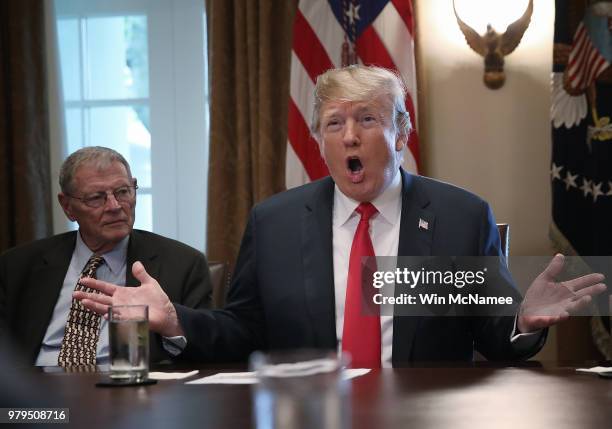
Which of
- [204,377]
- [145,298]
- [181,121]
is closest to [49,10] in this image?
[181,121]

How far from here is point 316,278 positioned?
2.43 metres

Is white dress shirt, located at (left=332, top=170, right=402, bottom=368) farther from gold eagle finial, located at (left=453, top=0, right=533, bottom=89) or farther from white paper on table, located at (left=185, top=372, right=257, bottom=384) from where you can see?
gold eagle finial, located at (left=453, top=0, right=533, bottom=89)

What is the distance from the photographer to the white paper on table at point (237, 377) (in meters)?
1.67

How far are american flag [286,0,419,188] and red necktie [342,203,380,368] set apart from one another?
1647 millimetres

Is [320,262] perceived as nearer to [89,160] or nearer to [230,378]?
[230,378]

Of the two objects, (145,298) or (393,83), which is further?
(393,83)

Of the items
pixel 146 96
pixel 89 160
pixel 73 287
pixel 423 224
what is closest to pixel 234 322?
pixel 423 224

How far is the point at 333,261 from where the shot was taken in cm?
246

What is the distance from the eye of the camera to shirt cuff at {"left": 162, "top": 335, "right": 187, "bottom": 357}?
2.14 m

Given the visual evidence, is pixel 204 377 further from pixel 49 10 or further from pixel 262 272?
pixel 49 10

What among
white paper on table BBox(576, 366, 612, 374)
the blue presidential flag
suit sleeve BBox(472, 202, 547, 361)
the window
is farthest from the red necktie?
the window

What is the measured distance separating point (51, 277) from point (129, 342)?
140 cm

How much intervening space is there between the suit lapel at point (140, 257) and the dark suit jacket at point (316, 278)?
0.45m

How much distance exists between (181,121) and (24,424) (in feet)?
11.8
